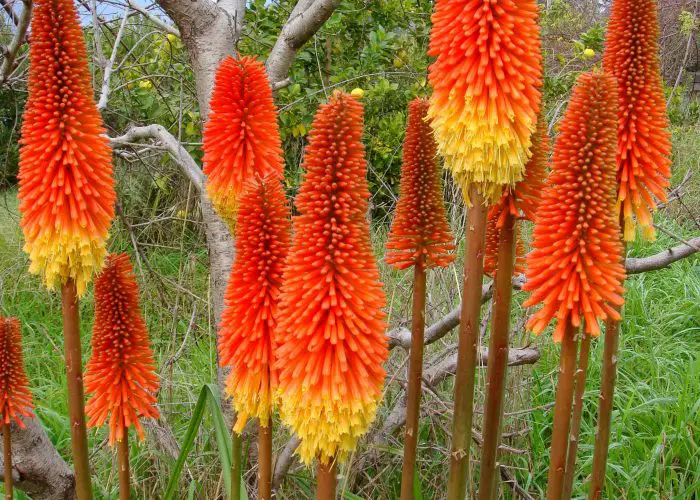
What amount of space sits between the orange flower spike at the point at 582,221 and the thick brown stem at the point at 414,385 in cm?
39

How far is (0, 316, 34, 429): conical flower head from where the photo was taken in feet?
7.23

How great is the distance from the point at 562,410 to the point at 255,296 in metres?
0.75

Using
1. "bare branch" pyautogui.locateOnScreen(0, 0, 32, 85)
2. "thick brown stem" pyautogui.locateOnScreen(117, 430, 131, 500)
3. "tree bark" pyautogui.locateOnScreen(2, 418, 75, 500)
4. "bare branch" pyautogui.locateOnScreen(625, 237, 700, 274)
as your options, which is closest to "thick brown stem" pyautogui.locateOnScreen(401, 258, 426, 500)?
"thick brown stem" pyautogui.locateOnScreen(117, 430, 131, 500)

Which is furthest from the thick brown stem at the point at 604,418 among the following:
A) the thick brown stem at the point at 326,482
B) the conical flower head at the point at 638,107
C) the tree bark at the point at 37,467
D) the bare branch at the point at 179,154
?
the tree bark at the point at 37,467

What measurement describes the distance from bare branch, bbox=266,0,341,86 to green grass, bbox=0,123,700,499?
131cm

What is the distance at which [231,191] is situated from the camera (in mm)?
2176

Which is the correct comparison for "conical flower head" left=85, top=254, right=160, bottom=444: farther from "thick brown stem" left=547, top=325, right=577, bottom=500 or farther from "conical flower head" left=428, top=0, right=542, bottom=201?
"thick brown stem" left=547, top=325, right=577, bottom=500

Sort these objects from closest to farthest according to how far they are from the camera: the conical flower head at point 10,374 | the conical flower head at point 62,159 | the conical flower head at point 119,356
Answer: the conical flower head at point 62,159, the conical flower head at point 119,356, the conical flower head at point 10,374

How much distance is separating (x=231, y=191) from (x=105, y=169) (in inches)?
15.0

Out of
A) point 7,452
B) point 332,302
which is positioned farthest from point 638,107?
point 7,452

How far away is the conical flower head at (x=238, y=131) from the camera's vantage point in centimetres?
198

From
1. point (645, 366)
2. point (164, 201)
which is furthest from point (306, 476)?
point (164, 201)

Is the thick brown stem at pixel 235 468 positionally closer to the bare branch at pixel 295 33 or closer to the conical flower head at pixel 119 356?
the conical flower head at pixel 119 356

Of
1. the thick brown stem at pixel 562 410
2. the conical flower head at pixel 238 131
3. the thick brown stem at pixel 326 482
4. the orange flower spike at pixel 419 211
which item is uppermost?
the conical flower head at pixel 238 131
